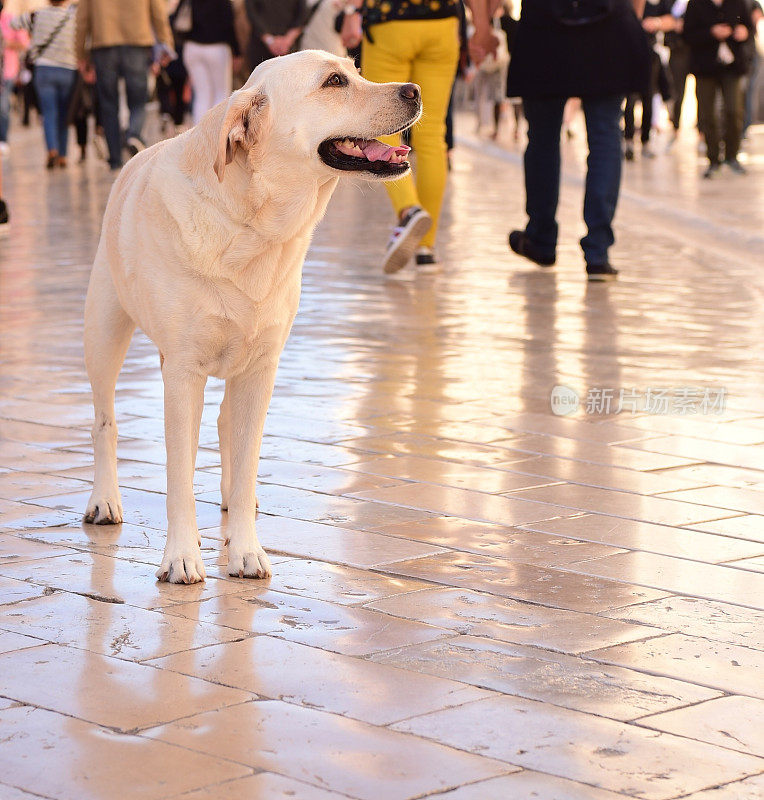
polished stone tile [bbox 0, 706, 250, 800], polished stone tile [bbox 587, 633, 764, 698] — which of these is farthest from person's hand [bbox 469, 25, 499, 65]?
polished stone tile [bbox 0, 706, 250, 800]

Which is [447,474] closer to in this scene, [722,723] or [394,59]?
[722,723]

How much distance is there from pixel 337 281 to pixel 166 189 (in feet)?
18.6

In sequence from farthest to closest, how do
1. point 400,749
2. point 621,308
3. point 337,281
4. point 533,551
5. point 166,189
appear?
point 337,281 < point 621,308 < point 533,551 < point 166,189 < point 400,749

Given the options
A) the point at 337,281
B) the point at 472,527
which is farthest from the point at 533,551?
the point at 337,281

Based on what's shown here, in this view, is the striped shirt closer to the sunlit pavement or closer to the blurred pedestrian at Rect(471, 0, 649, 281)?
the blurred pedestrian at Rect(471, 0, 649, 281)

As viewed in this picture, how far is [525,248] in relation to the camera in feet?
32.7

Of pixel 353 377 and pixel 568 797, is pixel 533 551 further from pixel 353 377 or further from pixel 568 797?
pixel 353 377

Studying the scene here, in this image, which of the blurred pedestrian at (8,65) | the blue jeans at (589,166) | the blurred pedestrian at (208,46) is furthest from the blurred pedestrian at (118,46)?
the blue jeans at (589,166)

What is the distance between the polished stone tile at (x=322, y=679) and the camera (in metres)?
2.97

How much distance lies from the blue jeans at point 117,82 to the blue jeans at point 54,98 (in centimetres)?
166

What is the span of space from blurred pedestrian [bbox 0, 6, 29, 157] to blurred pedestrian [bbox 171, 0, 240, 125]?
6.84 feet

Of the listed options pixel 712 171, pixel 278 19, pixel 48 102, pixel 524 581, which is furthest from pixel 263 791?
pixel 48 102

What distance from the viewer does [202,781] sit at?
103 inches

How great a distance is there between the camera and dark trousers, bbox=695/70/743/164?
16.8 metres
